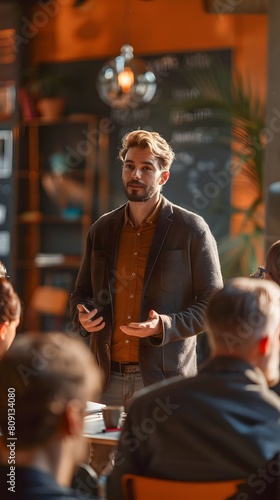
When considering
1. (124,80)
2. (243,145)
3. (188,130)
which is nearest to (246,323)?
(243,145)

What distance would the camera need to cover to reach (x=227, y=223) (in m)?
7.43

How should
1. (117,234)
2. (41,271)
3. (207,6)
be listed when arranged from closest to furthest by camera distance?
(117,234)
(207,6)
(41,271)

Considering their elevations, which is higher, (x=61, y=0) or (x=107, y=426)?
(x=61, y=0)

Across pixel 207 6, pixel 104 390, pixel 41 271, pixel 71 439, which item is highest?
pixel 207 6

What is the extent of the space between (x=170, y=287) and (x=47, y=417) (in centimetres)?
190

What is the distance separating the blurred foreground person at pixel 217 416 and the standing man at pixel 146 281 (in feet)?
4.00

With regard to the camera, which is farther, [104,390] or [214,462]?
[104,390]

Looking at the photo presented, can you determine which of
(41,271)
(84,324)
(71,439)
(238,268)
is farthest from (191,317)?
(41,271)

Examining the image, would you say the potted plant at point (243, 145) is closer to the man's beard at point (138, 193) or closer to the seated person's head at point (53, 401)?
the man's beard at point (138, 193)

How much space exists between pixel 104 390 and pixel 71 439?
185cm

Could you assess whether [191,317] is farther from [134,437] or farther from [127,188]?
[134,437]

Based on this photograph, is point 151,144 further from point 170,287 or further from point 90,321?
point 90,321

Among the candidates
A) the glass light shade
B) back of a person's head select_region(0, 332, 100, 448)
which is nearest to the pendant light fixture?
the glass light shade

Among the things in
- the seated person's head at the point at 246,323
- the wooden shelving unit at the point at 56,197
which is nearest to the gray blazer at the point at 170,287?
the seated person's head at the point at 246,323
